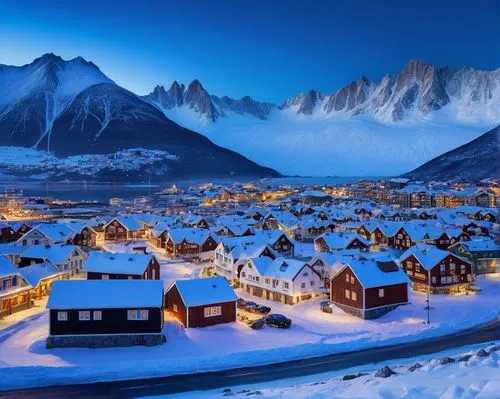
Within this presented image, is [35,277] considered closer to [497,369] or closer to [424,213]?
[497,369]

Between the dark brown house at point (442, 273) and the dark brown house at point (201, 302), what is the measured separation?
47.7 feet

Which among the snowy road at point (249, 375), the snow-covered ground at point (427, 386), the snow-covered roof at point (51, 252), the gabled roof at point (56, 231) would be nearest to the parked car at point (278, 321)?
the snowy road at point (249, 375)

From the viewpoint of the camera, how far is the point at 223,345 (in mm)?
22828

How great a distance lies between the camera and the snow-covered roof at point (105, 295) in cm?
2277

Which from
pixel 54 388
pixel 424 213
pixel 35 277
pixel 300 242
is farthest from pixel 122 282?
pixel 424 213

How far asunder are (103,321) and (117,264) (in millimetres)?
10783

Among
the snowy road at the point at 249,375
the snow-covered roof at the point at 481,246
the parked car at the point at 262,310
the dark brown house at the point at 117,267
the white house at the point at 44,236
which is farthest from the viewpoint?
the white house at the point at 44,236

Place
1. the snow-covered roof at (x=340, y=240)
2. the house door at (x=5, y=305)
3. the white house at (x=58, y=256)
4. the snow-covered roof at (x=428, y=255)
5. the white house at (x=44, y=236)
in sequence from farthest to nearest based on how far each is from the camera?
1. the white house at (x=44, y=236)
2. the snow-covered roof at (x=340, y=240)
3. the white house at (x=58, y=256)
4. the snow-covered roof at (x=428, y=255)
5. the house door at (x=5, y=305)

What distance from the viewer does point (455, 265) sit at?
113 feet

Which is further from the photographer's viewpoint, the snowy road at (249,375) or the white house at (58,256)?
the white house at (58,256)

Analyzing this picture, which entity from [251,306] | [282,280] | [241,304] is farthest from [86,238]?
[251,306]

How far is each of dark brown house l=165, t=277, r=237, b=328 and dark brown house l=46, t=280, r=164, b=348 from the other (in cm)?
250

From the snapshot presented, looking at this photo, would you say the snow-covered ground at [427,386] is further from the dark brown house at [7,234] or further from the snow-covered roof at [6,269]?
the dark brown house at [7,234]

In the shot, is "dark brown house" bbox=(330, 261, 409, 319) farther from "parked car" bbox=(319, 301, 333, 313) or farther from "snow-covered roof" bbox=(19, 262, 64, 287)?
"snow-covered roof" bbox=(19, 262, 64, 287)
